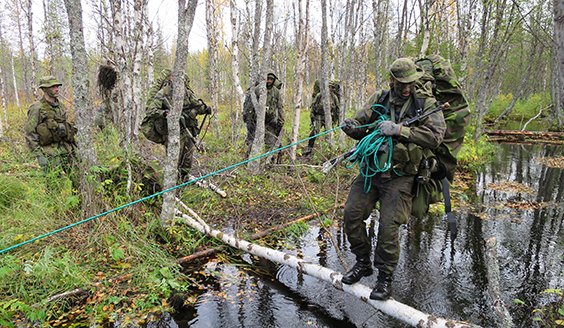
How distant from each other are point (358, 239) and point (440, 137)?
1.29 metres

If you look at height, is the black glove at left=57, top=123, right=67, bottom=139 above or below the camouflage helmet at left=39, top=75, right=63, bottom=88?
below

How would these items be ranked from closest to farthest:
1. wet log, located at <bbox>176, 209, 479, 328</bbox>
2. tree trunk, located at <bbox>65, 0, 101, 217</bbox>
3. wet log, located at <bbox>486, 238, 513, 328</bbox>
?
wet log, located at <bbox>486, 238, 513, 328</bbox>, wet log, located at <bbox>176, 209, 479, 328</bbox>, tree trunk, located at <bbox>65, 0, 101, 217</bbox>

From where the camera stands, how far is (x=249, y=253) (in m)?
4.40

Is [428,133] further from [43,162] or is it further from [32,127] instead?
[32,127]

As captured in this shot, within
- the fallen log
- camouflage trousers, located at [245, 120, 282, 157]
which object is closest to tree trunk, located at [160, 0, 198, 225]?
the fallen log

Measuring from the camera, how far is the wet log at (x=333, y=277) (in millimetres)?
2590

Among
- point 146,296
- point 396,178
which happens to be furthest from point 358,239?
point 146,296

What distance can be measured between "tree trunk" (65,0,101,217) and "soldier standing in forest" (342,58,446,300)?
134 inches

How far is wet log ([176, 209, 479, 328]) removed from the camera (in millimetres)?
2590

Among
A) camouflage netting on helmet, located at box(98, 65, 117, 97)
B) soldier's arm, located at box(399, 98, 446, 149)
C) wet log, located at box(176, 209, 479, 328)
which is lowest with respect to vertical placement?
wet log, located at box(176, 209, 479, 328)

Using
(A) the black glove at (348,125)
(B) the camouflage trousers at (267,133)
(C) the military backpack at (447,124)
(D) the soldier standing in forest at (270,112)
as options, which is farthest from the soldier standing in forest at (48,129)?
(C) the military backpack at (447,124)

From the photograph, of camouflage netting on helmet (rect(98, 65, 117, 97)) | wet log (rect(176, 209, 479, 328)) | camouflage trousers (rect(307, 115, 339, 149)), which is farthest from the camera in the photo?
camouflage trousers (rect(307, 115, 339, 149))

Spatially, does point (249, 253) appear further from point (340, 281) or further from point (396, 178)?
point (396, 178)

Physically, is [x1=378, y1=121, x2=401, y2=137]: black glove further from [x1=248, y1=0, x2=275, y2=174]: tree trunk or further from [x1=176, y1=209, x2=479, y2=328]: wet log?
[x1=248, y1=0, x2=275, y2=174]: tree trunk
